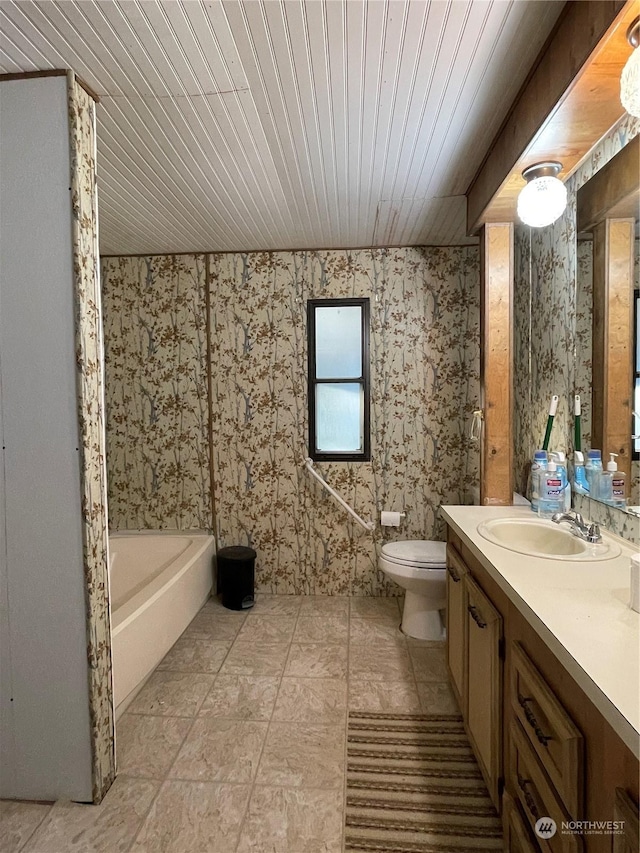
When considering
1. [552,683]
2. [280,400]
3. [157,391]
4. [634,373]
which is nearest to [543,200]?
[634,373]

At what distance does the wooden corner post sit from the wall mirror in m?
0.41

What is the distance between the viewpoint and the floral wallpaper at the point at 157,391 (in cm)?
309

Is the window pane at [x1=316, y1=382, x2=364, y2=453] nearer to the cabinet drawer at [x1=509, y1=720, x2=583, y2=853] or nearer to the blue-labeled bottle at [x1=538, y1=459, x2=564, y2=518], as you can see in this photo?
the blue-labeled bottle at [x1=538, y1=459, x2=564, y2=518]

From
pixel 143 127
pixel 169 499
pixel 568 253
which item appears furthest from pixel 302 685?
pixel 143 127

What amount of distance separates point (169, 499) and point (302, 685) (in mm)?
1630

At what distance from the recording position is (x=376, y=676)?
85.7 inches

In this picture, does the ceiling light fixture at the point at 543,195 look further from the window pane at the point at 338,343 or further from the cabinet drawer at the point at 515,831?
the cabinet drawer at the point at 515,831

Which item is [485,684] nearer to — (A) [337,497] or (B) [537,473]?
(B) [537,473]

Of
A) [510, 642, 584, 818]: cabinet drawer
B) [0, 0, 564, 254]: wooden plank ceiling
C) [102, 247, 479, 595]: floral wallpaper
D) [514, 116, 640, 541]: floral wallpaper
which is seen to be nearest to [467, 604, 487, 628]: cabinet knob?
[510, 642, 584, 818]: cabinet drawer

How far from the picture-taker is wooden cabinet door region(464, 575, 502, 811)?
1295mm

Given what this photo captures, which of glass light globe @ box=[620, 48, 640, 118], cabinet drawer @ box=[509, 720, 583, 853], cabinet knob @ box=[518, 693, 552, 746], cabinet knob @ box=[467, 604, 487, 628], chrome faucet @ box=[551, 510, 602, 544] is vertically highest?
glass light globe @ box=[620, 48, 640, 118]

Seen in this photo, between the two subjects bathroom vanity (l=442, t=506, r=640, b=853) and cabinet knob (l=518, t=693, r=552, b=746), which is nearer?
bathroom vanity (l=442, t=506, r=640, b=853)

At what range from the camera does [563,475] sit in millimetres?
1844

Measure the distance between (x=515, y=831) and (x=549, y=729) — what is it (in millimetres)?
466
